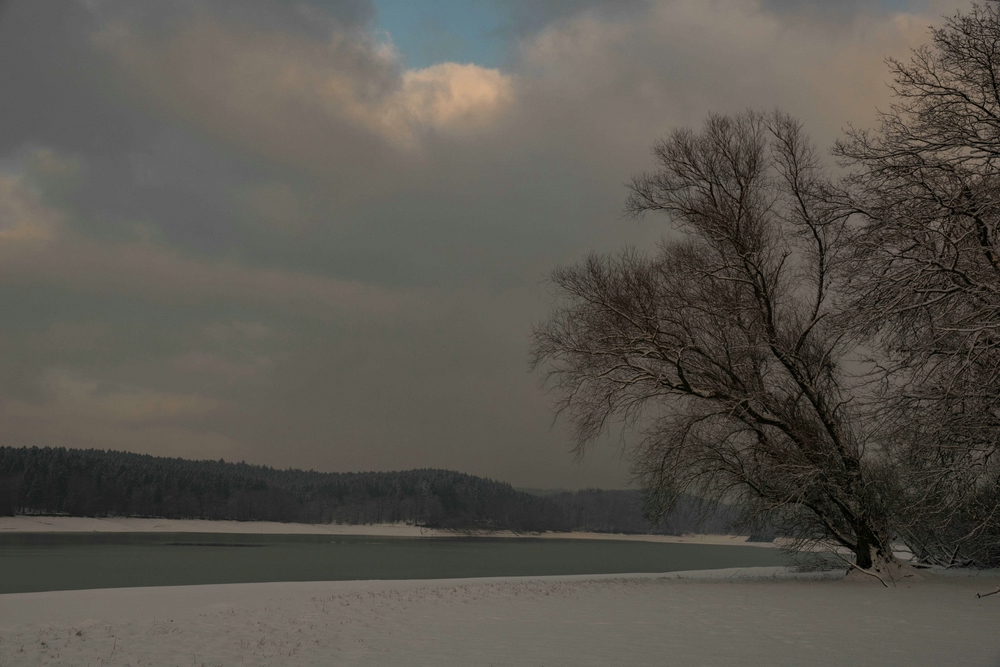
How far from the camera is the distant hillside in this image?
360ft

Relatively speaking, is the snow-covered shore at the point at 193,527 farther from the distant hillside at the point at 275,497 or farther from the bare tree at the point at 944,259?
the bare tree at the point at 944,259

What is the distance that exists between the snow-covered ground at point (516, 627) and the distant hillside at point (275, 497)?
69.8 metres

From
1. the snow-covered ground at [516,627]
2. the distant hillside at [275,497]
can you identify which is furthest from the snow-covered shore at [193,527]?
the snow-covered ground at [516,627]

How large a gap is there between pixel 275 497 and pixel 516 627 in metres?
139

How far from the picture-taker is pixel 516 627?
1051 cm

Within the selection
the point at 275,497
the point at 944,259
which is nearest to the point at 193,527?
the point at 275,497

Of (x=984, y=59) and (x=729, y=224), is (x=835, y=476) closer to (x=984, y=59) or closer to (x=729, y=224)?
(x=729, y=224)

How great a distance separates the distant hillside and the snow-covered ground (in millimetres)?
69754

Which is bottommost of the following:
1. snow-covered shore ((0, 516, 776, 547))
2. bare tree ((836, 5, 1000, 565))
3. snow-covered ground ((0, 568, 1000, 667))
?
snow-covered shore ((0, 516, 776, 547))

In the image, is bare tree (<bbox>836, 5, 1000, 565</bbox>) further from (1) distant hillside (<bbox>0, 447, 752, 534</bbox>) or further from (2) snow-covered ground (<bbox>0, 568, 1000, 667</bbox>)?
(1) distant hillside (<bbox>0, 447, 752, 534</bbox>)

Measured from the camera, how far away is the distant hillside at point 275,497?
110 m

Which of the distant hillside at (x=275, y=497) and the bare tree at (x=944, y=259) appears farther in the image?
the distant hillside at (x=275, y=497)

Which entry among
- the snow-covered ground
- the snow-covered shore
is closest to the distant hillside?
the snow-covered shore

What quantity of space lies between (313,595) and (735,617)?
28.2ft
